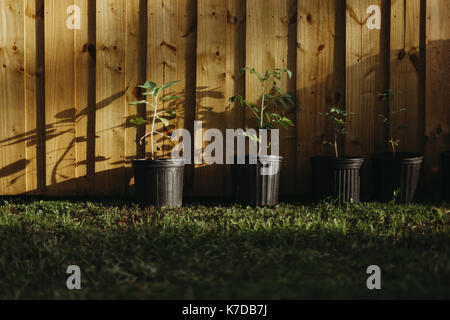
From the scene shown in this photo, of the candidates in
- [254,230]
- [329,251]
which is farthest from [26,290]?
[329,251]

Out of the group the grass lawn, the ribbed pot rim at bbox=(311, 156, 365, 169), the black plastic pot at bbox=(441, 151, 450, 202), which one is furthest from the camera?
the black plastic pot at bbox=(441, 151, 450, 202)

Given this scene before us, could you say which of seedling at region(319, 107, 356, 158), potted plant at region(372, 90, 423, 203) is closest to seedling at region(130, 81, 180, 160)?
seedling at region(319, 107, 356, 158)

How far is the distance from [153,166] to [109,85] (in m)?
0.99

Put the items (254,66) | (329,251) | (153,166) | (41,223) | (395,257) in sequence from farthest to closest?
(254,66) < (153,166) < (41,223) < (329,251) < (395,257)

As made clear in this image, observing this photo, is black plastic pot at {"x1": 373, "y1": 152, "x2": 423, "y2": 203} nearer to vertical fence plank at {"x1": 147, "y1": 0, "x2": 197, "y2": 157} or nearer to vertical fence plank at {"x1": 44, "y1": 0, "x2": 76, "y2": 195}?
vertical fence plank at {"x1": 147, "y1": 0, "x2": 197, "y2": 157}

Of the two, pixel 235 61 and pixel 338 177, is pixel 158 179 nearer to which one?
pixel 235 61

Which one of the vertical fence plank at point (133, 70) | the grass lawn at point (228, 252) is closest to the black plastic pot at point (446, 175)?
the grass lawn at point (228, 252)

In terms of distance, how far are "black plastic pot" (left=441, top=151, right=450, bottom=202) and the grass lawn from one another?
0.38 metres

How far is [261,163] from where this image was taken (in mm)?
3119

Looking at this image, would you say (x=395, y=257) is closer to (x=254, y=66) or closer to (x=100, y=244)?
(x=100, y=244)

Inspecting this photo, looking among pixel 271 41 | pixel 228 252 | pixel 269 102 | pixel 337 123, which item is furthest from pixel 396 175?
pixel 228 252

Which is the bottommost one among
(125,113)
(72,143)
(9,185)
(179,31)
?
(9,185)

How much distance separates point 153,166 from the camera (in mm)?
3057

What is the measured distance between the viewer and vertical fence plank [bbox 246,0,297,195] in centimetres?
345
